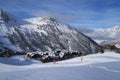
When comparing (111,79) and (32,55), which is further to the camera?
(32,55)

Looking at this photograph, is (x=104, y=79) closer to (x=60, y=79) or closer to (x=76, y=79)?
(x=76, y=79)

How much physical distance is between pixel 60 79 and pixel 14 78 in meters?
3.30

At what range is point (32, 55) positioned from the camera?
124m

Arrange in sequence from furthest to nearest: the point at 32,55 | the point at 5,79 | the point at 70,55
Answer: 1. the point at 70,55
2. the point at 32,55
3. the point at 5,79

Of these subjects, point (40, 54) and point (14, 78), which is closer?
point (14, 78)

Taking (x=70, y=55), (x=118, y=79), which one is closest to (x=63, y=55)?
(x=70, y=55)

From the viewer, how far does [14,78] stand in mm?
18141

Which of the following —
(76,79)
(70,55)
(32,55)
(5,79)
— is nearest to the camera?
(5,79)

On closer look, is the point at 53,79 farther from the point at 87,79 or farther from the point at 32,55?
the point at 32,55

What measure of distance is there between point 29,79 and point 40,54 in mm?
111444

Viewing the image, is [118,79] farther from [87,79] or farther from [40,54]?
[40,54]

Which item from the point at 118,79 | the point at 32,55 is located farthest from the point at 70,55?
the point at 118,79

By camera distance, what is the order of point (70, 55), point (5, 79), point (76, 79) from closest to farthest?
1. point (5, 79)
2. point (76, 79)
3. point (70, 55)

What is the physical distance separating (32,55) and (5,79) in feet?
352
